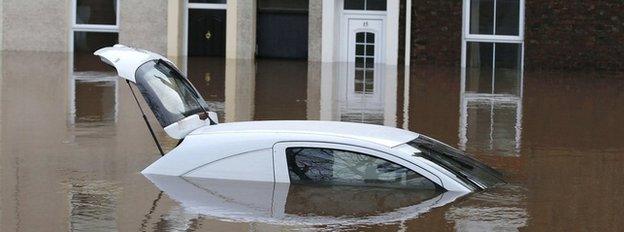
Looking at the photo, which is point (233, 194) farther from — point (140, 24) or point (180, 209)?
point (140, 24)

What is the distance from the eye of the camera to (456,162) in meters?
12.2

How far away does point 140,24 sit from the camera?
3903 centimetres

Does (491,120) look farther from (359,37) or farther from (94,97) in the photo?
(359,37)

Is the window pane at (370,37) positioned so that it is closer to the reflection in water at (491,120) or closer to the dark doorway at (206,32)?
the dark doorway at (206,32)

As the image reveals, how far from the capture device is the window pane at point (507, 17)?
36.6 m

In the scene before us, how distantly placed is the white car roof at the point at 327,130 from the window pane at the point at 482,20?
2466cm

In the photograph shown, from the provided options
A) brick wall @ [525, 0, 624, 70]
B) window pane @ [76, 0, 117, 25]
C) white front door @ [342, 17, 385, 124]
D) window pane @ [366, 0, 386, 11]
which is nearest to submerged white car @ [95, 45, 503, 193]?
white front door @ [342, 17, 385, 124]

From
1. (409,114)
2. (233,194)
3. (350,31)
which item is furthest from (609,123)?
(350,31)

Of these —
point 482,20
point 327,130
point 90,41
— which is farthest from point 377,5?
point 327,130

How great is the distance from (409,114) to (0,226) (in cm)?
1196

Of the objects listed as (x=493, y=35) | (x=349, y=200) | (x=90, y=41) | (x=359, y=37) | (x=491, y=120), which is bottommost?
(x=349, y=200)

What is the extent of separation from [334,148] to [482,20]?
25919 millimetres

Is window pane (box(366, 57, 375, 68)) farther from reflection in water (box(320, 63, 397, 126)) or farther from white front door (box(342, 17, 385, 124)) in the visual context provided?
reflection in water (box(320, 63, 397, 126))

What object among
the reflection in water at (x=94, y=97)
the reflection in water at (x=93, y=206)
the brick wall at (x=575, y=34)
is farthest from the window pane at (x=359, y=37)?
the reflection in water at (x=93, y=206)
